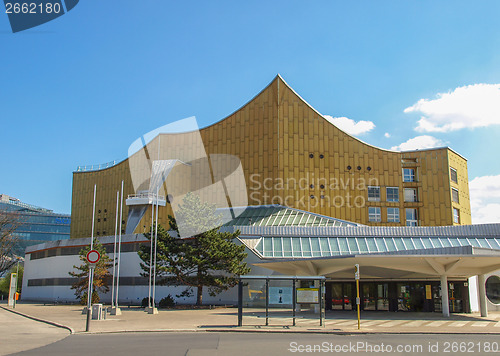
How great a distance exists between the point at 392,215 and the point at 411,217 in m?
2.10

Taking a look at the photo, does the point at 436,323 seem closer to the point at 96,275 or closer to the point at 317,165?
the point at 317,165

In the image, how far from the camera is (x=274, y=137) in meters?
50.8

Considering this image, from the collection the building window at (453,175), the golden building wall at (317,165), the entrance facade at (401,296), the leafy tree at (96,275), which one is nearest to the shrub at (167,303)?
the leafy tree at (96,275)

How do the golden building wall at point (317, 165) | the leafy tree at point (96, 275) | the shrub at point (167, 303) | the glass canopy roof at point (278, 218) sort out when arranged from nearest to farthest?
the shrub at point (167, 303), the leafy tree at point (96, 275), the glass canopy roof at point (278, 218), the golden building wall at point (317, 165)

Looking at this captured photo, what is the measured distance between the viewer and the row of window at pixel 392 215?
1986 inches

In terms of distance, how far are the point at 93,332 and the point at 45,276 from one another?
3781cm

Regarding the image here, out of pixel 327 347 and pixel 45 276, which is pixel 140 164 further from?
pixel 327 347

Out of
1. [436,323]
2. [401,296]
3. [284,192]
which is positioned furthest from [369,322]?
[284,192]

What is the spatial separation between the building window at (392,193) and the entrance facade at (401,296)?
1890cm

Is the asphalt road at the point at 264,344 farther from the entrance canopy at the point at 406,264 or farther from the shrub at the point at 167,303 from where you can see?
the shrub at the point at 167,303

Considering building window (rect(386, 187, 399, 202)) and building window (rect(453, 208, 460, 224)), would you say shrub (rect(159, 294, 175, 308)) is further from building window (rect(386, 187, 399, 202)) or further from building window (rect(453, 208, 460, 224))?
building window (rect(453, 208, 460, 224))

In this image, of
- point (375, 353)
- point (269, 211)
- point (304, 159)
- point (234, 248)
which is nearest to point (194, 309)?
point (234, 248)

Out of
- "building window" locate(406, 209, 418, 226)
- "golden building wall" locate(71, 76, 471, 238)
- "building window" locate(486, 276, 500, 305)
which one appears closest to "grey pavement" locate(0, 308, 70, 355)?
"building window" locate(486, 276, 500, 305)

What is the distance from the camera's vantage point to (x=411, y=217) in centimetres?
5112
